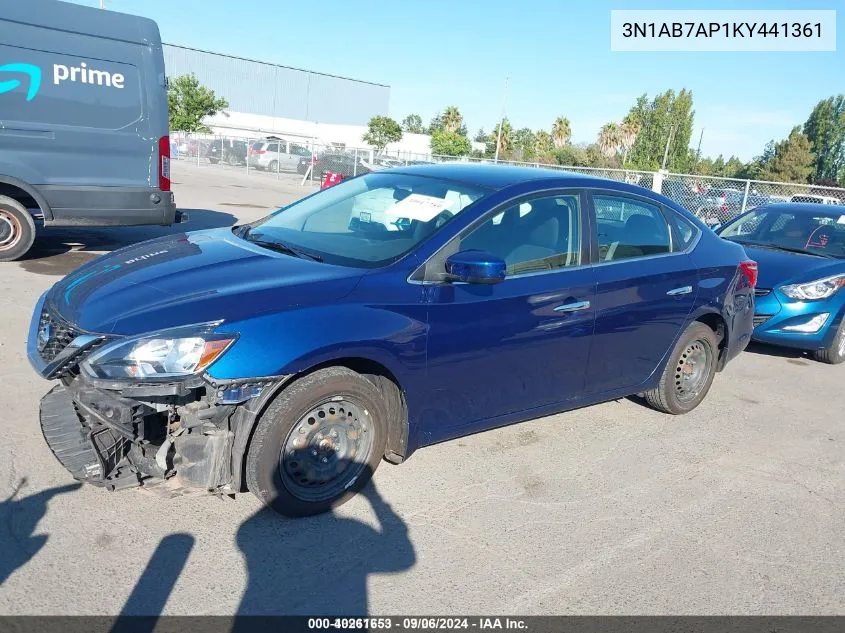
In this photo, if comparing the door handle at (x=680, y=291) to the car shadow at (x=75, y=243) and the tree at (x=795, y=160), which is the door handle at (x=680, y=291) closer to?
the car shadow at (x=75, y=243)

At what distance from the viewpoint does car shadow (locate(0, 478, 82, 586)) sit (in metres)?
2.85

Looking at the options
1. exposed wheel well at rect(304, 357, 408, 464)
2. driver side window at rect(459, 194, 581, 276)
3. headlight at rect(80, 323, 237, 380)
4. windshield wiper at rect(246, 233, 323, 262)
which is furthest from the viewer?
driver side window at rect(459, 194, 581, 276)

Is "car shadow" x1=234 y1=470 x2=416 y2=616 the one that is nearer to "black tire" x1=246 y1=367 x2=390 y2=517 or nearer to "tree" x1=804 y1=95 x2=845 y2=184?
"black tire" x1=246 y1=367 x2=390 y2=517

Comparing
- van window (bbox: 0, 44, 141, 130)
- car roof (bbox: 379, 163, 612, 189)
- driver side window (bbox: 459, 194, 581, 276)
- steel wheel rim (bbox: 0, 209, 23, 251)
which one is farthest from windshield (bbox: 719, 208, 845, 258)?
steel wheel rim (bbox: 0, 209, 23, 251)

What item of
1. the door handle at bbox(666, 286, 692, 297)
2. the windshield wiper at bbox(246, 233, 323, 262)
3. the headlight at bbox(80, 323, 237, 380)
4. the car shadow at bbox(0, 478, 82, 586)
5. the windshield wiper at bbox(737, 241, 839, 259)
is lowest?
the car shadow at bbox(0, 478, 82, 586)

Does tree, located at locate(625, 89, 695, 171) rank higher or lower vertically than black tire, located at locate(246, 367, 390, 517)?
higher

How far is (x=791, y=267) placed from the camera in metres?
7.20

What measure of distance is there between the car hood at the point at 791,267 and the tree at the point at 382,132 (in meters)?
60.2

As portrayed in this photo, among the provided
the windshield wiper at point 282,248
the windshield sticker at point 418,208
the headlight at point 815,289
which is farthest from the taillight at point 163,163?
the headlight at point 815,289

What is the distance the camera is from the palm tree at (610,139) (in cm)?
7925

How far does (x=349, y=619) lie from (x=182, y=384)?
1179 millimetres

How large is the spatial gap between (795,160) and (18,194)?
58605 mm

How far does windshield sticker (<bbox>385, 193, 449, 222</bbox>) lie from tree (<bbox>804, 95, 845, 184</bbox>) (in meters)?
61.6

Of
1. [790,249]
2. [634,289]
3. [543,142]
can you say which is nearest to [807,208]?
[790,249]
